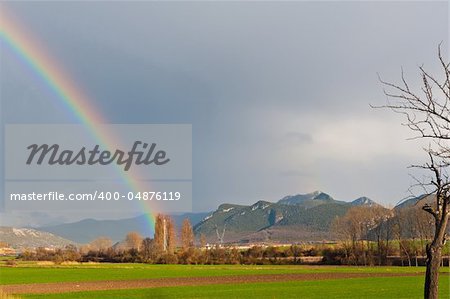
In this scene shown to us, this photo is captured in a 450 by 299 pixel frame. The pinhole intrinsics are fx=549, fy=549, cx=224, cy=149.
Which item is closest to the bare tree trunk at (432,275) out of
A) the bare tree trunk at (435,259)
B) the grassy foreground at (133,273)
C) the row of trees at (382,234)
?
the bare tree trunk at (435,259)

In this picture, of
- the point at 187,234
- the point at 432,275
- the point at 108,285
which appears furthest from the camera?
the point at 187,234

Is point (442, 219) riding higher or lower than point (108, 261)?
higher

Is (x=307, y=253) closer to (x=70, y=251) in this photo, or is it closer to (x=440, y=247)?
(x=70, y=251)

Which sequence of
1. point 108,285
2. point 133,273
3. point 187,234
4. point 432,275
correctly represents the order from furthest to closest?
1. point 187,234
2. point 133,273
3. point 108,285
4. point 432,275

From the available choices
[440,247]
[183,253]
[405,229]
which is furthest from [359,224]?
[440,247]

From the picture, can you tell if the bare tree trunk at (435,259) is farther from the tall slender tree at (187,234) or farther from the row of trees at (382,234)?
the tall slender tree at (187,234)

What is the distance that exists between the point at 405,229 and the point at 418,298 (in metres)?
106

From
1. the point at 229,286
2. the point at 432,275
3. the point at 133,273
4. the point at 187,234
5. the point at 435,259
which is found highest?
the point at 435,259

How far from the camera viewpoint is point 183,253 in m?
130

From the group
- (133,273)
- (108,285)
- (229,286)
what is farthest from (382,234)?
(108,285)

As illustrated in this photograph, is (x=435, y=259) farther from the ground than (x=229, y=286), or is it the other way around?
(x=435, y=259)

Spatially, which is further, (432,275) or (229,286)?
(229,286)

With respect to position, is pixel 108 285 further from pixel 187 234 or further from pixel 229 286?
pixel 187 234

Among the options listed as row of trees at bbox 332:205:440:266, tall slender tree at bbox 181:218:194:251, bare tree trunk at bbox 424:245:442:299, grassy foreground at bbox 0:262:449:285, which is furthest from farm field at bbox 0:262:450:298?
tall slender tree at bbox 181:218:194:251
